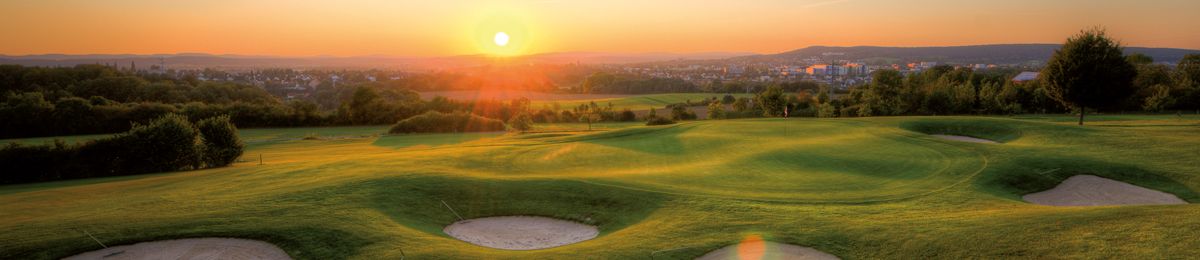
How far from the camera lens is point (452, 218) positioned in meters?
18.0

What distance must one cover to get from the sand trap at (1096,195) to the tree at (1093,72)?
18.8 m

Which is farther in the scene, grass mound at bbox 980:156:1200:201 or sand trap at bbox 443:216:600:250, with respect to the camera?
grass mound at bbox 980:156:1200:201

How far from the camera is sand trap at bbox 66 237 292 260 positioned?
42.2 feet

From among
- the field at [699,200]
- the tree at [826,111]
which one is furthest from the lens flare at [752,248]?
the tree at [826,111]

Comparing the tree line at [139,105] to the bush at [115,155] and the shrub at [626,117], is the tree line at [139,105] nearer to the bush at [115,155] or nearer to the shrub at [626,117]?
the shrub at [626,117]

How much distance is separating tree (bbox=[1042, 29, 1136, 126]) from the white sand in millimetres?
35744

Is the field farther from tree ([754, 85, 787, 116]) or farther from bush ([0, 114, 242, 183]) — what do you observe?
tree ([754, 85, 787, 116])

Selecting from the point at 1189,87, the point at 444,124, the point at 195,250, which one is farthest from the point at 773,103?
the point at 195,250

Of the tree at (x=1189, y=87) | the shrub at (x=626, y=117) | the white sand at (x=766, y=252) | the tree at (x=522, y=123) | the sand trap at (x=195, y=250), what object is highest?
the tree at (x=1189, y=87)

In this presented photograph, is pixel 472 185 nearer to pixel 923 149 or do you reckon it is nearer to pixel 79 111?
pixel 923 149

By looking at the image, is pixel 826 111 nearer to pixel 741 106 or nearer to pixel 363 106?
pixel 741 106

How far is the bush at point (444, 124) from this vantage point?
72.5 metres

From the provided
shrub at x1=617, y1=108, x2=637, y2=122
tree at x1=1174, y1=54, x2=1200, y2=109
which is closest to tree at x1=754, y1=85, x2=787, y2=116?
shrub at x1=617, y1=108, x2=637, y2=122

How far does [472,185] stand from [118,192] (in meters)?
13.3
